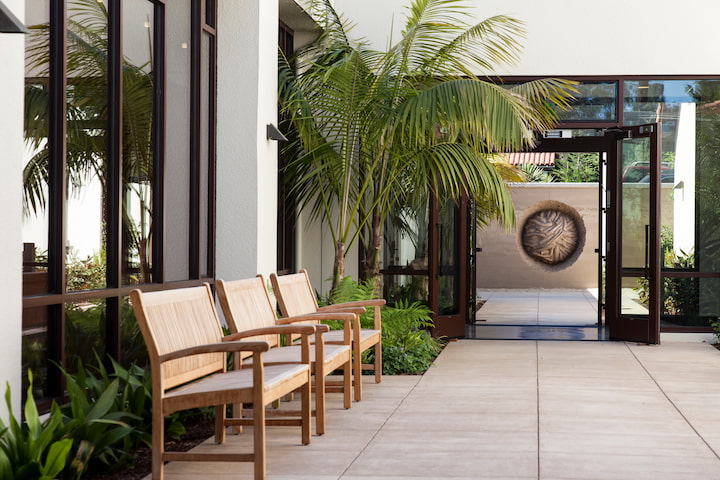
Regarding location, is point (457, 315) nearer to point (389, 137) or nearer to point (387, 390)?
point (389, 137)

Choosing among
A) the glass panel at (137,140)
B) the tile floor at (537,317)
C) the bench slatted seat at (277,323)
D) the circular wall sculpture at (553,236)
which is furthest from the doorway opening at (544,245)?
the glass panel at (137,140)

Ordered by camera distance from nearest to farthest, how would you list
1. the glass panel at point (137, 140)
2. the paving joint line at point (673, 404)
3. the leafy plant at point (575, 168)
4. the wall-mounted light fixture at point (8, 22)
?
the wall-mounted light fixture at point (8, 22) < the paving joint line at point (673, 404) < the glass panel at point (137, 140) < the leafy plant at point (575, 168)

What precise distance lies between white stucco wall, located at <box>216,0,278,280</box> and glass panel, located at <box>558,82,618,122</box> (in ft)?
12.9

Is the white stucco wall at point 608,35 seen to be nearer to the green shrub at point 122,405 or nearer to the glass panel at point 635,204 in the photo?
the glass panel at point 635,204

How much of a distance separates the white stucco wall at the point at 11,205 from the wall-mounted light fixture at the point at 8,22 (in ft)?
0.68

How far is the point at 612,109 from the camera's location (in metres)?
9.73

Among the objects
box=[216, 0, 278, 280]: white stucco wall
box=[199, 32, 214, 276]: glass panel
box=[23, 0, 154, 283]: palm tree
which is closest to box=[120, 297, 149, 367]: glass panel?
box=[23, 0, 154, 283]: palm tree

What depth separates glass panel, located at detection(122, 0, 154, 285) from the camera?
5.59m

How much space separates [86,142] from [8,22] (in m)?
1.38

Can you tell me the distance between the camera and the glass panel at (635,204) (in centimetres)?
949

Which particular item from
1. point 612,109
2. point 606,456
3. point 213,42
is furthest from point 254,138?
point 612,109

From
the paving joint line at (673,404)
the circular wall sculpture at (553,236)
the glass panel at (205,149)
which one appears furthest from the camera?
the circular wall sculpture at (553,236)

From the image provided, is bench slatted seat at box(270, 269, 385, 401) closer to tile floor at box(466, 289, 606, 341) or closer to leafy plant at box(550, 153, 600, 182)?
tile floor at box(466, 289, 606, 341)

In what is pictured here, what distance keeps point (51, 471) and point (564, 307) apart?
38.4 ft
